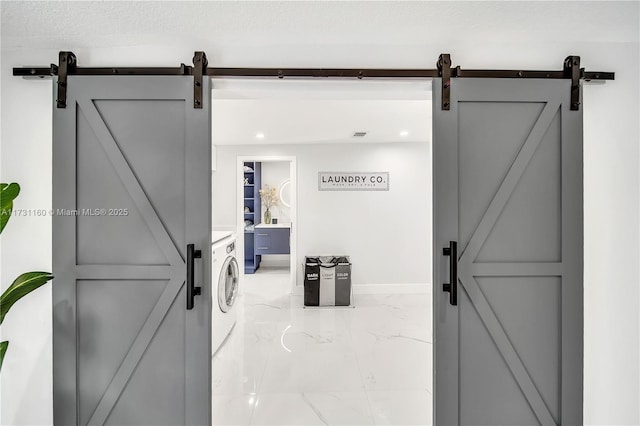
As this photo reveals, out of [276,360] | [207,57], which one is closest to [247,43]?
[207,57]

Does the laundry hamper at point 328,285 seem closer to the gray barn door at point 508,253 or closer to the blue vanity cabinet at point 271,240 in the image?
the blue vanity cabinet at point 271,240

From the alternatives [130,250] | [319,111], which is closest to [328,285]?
[319,111]

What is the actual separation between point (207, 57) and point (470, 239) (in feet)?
5.67

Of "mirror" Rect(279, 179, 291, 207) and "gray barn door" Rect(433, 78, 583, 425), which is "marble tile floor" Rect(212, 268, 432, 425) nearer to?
"gray barn door" Rect(433, 78, 583, 425)

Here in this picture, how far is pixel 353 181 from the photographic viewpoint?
198 inches

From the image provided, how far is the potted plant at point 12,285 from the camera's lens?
4.45 ft

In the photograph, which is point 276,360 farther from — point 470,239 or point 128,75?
point 128,75

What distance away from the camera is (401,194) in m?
5.05

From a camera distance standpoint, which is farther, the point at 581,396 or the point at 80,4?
the point at 581,396

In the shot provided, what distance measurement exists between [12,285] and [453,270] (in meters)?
2.05

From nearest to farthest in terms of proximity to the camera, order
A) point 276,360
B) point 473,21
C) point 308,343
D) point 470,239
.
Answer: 1. point 473,21
2. point 470,239
3. point 276,360
4. point 308,343

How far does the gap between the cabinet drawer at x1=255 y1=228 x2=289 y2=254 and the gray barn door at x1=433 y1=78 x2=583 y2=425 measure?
5.18 meters

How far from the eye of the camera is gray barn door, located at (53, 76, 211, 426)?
65.7 inches

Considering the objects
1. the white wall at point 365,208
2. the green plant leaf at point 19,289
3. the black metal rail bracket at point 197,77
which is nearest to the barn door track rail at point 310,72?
the black metal rail bracket at point 197,77
